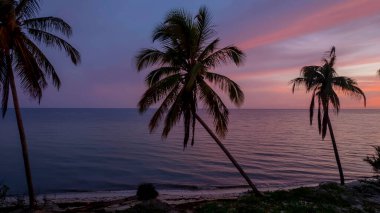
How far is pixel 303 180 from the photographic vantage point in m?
35.0

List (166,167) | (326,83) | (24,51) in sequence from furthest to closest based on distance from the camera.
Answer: (166,167)
(326,83)
(24,51)

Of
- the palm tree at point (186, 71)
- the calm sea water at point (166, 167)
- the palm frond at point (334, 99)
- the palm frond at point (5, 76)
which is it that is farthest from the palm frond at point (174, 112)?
the calm sea water at point (166, 167)

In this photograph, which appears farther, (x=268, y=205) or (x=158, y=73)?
(x=158, y=73)

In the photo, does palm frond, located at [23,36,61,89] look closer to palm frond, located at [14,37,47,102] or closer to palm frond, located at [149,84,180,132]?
palm frond, located at [14,37,47,102]

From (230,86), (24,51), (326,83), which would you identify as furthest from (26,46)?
(326,83)

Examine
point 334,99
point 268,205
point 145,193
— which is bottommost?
point 145,193

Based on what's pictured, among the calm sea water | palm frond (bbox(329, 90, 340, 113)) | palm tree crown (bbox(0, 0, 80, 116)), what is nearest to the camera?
palm tree crown (bbox(0, 0, 80, 116))

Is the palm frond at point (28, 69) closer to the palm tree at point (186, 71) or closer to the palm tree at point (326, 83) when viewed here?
the palm tree at point (186, 71)

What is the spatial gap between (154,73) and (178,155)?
108 feet

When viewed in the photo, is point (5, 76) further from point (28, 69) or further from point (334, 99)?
point (334, 99)

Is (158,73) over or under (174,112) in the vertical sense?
over

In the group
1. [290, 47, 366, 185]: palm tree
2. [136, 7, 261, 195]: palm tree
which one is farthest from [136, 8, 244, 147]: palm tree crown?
[290, 47, 366, 185]: palm tree

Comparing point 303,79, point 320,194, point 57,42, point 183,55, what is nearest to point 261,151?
point 303,79

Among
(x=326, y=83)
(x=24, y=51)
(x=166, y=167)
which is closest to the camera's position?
(x=24, y=51)
